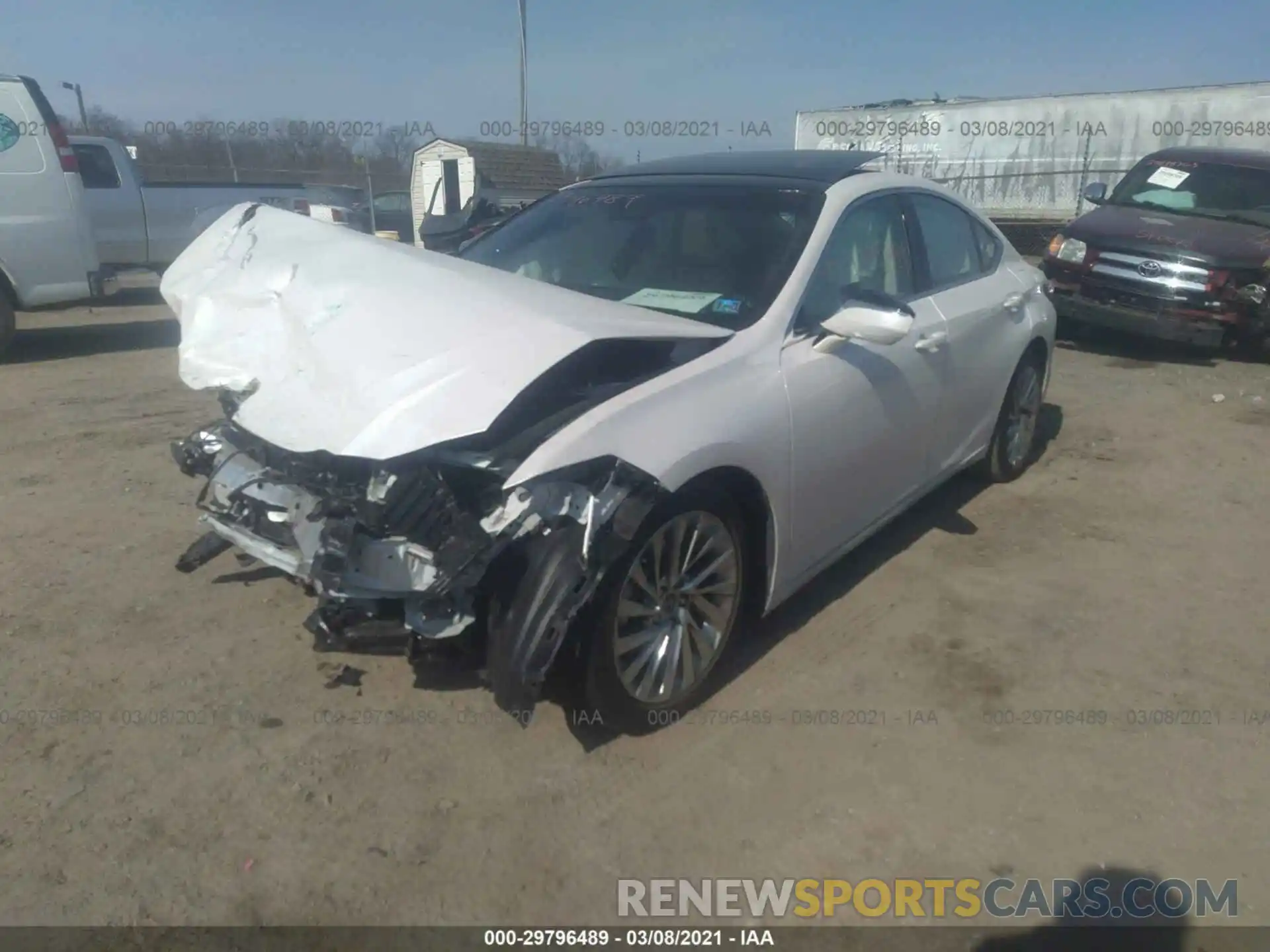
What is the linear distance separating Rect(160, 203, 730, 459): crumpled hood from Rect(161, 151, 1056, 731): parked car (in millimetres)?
11

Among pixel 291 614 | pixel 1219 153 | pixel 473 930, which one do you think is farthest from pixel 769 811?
pixel 1219 153

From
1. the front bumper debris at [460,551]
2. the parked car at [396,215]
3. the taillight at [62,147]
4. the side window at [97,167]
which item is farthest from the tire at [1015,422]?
the parked car at [396,215]

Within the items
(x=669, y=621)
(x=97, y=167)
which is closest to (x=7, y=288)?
(x=97, y=167)

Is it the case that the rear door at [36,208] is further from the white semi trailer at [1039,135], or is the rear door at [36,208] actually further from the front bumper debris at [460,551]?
the white semi trailer at [1039,135]

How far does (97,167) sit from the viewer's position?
1212 centimetres

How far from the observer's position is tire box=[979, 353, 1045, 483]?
520cm

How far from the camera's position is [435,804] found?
2.85 metres

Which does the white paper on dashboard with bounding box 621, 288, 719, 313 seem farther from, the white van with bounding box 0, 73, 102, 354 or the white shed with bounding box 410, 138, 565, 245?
the white shed with bounding box 410, 138, 565, 245

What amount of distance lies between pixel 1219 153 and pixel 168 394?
10.1 metres

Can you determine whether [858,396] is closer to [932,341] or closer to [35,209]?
[932,341]

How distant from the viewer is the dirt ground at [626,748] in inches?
103

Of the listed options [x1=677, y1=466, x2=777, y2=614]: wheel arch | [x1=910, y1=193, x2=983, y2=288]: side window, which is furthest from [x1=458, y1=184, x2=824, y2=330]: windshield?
[x1=910, y1=193, x2=983, y2=288]: side window

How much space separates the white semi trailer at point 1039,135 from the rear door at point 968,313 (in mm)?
17478

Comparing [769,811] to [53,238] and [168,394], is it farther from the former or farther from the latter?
[53,238]
